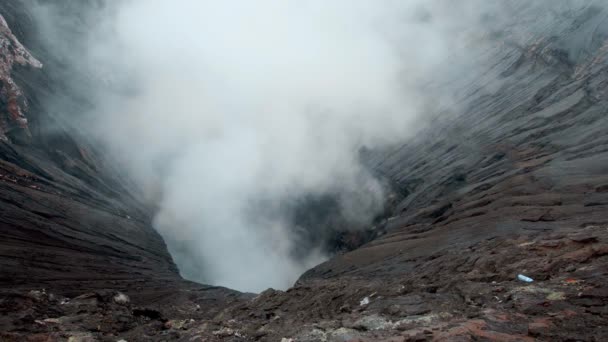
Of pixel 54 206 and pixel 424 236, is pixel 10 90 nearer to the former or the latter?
pixel 54 206

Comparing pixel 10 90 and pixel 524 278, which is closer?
pixel 524 278

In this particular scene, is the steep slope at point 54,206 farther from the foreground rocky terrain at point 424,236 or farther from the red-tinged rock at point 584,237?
the red-tinged rock at point 584,237

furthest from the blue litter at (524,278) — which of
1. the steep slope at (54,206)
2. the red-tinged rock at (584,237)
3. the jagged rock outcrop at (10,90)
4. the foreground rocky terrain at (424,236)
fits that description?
the jagged rock outcrop at (10,90)

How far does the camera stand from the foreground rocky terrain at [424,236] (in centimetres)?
1288

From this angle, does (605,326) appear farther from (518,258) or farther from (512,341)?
(518,258)

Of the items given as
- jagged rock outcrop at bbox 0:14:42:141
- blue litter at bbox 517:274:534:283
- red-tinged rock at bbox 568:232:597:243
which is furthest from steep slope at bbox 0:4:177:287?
red-tinged rock at bbox 568:232:597:243

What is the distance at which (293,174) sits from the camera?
3031 inches

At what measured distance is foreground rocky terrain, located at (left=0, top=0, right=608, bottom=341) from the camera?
42.2ft

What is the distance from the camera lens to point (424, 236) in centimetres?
2959

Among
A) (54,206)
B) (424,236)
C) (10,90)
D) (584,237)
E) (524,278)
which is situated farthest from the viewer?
(10,90)

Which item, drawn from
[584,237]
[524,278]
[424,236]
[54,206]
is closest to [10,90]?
[54,206]

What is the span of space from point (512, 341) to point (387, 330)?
3269mm

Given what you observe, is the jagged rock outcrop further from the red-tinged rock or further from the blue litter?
the red-tinged rock

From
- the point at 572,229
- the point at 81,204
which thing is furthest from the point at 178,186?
the point at 572,229
